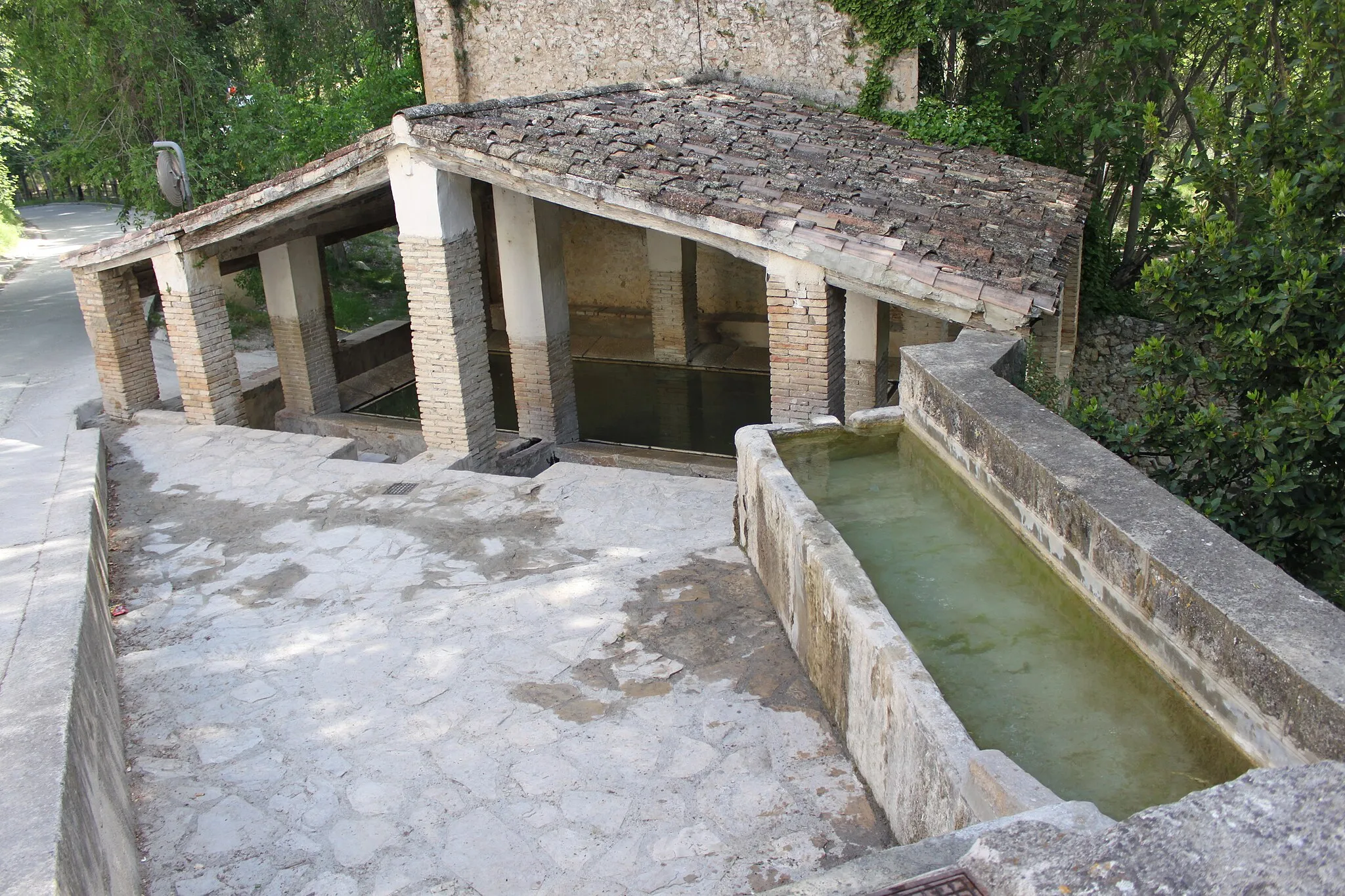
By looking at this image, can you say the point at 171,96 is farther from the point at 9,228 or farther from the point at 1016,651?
the point at 1016,651

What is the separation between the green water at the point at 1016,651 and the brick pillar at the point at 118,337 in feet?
27.3

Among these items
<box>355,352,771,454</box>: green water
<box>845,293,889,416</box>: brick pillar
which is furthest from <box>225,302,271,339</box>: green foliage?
→ <box>845,293,889,416</box>: brick pillar

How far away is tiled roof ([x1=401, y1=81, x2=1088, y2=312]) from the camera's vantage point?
25.4 ft

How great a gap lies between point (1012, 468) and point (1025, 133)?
9.52 meters

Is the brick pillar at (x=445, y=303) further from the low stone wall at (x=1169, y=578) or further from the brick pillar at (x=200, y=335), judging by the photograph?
the low stone wall at (x=1169, y=578)

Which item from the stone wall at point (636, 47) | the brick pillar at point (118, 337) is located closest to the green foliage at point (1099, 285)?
the stone wall at point (636, 47)

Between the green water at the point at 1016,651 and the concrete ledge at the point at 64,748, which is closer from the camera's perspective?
the concrete ledge at the point at 64,748

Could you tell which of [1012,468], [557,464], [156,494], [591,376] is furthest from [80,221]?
[1012,468]

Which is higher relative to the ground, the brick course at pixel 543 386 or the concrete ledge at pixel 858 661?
the concrete ledge at pixel 858 661

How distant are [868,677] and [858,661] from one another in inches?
5.0

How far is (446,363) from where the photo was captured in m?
9.68

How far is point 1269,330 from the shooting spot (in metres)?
5.17

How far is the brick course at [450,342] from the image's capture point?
9484 millimetres

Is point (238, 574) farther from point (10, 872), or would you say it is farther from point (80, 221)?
point (80, 221)
